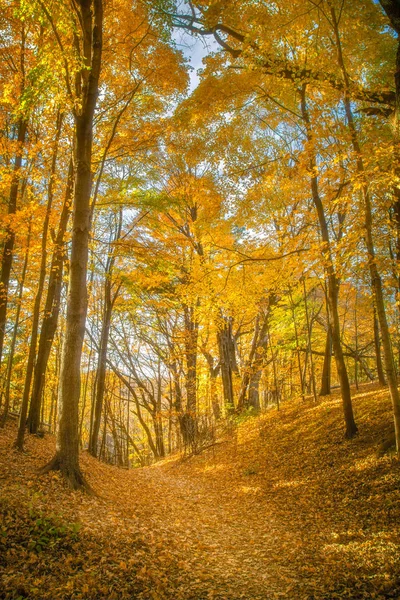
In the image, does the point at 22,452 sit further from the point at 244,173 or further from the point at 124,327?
the point at 124,327

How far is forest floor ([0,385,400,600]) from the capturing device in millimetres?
3482

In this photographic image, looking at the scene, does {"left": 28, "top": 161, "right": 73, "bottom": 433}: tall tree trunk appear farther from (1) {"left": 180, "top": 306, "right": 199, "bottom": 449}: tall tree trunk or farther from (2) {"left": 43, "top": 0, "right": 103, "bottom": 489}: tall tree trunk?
(1) {"left": 180, "top": 306, "right": 199, "bottom": 449}: tall tree trunk

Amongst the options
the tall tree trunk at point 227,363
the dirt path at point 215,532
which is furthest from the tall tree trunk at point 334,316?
the tall tree trunk at point 227,363

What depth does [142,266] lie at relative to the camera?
38.8ft

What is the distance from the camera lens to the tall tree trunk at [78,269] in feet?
20.8

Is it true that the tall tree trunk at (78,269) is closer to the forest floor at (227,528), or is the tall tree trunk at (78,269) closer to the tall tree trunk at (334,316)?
the forest floor at (227,528)

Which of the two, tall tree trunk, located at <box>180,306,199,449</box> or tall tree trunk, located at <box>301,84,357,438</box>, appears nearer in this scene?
tall tree trunk, located at <box>301,84,357,438</box>

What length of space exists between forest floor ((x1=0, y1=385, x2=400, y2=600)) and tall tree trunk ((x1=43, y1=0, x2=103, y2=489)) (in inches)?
17.2

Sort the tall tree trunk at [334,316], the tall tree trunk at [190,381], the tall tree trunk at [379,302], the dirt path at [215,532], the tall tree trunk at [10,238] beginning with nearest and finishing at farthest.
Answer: the dirt path at [215,532] → the tall tree trunk at [379,302] → the tall tree trunk at [334,316] → the tall tree trunk at [10,238] → the tall tree trunk at [190,381]

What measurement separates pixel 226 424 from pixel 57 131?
41.5 feet

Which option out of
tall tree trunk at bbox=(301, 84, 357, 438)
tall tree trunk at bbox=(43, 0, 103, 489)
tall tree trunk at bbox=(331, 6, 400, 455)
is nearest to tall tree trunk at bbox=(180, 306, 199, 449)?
tall tree trunk at bbox=(301, 84, 357, 438)

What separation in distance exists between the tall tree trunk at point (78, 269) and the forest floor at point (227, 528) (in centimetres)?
44

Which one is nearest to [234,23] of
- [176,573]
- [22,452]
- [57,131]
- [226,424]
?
[57,131]

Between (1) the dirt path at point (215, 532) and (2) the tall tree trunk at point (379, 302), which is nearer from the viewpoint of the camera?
(1) the dirt path at point (215, 532)
